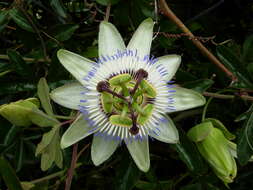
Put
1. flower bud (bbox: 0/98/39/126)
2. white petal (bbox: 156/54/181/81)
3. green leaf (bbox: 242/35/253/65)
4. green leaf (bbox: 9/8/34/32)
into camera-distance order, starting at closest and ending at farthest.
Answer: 1. flower bud (bbox: 0/98/39/126)
2. white petal (bbox: 156/54/181/81)
3. green leaf (bbox: 9/8/34/32)
4. green leaf (bbox: 242/35/253/65)

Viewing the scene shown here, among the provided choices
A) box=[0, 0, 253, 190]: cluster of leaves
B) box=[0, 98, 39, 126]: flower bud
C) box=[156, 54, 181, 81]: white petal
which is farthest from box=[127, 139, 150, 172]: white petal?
box=[0, 98, 39, 126]: flower bud

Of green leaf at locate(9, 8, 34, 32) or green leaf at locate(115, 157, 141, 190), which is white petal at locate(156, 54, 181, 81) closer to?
green leaf at locate(115, 157, 141, 190)

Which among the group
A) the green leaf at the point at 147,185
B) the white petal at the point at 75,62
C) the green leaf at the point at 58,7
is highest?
the green leaf at the point at 58,7

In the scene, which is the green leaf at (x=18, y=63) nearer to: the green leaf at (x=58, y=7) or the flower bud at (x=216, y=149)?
the green leaf at (x=58, y=7)

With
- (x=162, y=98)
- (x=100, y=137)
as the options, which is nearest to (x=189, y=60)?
(x=162, y=98)

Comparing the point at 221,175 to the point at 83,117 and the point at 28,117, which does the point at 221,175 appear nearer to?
the point at 83,117

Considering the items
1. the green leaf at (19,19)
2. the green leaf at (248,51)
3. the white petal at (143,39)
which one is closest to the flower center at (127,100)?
the white petal at (143,39)
